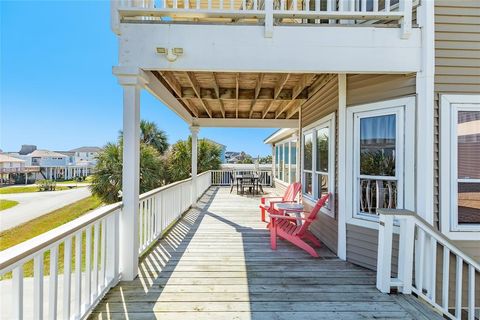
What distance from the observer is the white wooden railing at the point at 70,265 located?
162 centimetres

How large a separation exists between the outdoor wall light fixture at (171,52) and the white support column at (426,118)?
2.79m

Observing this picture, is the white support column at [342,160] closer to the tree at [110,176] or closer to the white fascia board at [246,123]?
the white fascia board at [246,123]

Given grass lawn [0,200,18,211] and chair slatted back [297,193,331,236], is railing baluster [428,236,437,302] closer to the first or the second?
chair slatted back [297,193,331,236]

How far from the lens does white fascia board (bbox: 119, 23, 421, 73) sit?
3.09 metres

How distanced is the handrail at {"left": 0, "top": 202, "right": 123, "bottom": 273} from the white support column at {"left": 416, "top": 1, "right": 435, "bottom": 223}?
11.5 ft

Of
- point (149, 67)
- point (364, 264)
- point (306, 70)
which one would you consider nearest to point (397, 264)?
point (364, 264)

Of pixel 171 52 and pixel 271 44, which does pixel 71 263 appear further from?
pixel 271 44

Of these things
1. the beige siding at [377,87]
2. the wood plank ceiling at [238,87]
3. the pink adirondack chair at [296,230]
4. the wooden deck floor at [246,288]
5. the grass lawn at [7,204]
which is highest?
the wood plank ceiling at [238,87]

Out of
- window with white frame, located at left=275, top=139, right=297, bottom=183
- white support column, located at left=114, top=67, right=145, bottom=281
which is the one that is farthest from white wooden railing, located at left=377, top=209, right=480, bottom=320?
window with white frame, located at left=275, top=139, right=297, bottom=183

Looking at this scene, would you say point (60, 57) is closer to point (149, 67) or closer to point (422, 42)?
point (149, 67)

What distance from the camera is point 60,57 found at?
89.5 feet

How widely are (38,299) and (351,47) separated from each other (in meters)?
3.71

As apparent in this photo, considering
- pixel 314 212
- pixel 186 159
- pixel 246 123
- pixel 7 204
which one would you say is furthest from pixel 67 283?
pixel 7 204

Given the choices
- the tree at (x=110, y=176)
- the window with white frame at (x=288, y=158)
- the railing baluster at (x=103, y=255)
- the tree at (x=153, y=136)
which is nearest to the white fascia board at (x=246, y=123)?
the window with white frame at (x=288, y=158)
